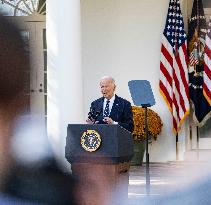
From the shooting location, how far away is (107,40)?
11.9 metres

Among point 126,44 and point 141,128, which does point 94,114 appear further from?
point 126,44

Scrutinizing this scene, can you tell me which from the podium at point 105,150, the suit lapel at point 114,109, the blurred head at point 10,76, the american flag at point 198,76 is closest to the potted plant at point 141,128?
the american flag at point 198,76

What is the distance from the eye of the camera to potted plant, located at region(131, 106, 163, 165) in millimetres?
10914

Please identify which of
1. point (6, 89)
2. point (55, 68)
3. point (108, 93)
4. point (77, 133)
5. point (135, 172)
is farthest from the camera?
point (135, 172)

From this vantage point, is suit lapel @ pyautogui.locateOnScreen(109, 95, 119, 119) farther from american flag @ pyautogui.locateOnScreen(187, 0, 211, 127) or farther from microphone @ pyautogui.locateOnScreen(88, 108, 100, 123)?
american flag @ pyautogui.locateOnScreen(187, 0, 211, 127)

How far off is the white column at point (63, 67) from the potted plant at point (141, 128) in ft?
7.89

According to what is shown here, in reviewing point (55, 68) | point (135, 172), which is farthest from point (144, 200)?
point (135, 172)

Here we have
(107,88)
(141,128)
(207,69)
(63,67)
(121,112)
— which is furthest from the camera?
(207,69)

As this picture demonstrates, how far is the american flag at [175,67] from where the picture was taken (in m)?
11.5

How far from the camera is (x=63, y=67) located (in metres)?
8.50

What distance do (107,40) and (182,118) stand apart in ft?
6.48

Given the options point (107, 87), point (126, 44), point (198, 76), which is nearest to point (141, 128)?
point (198, 76)

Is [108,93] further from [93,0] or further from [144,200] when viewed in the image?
[144,200]

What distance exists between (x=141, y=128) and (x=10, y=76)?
10.3 metres
